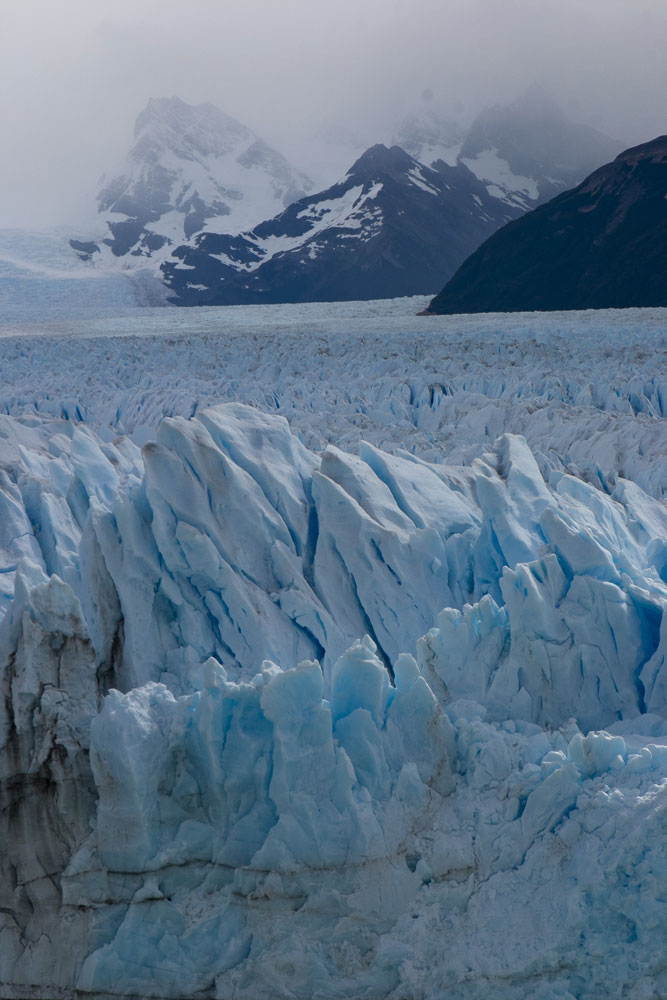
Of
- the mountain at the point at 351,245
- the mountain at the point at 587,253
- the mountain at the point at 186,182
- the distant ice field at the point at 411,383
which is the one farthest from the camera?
the mountain at the point at 186,182

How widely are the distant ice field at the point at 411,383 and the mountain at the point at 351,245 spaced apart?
22873 mm

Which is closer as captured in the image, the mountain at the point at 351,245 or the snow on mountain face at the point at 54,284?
the snow on mountain face at the point at 54,284

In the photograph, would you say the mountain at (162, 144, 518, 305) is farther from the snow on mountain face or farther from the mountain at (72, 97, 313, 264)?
the snow on mountain face

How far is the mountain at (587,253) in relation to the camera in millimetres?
24609

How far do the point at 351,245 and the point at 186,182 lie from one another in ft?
60.6

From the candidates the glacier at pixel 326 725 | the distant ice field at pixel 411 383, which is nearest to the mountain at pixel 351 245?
the distant ice field at pixel 411 383

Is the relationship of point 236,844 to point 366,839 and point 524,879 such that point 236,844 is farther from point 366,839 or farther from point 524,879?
point 524,879

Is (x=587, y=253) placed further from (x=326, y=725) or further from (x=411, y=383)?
(x=326, y=725)

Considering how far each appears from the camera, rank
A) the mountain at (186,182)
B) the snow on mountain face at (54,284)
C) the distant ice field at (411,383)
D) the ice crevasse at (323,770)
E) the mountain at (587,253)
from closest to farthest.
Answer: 1. the ice crevasse at (323,770)
2. the distant ice field at (411,383)
3. the mountain at (587,253)
4. the snow on mountain face at (54,284)
5. the mountain at (186,182)

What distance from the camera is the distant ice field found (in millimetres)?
9047

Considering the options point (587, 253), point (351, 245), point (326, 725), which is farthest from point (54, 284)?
point (326, 725)

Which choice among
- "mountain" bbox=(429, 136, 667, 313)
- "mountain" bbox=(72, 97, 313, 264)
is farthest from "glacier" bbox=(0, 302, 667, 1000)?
"mountain" bbox=(72, 97, 313, 264)

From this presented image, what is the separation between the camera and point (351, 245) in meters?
41.8

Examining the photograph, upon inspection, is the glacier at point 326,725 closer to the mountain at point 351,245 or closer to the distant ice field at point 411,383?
the distant ice field at point 411,383
